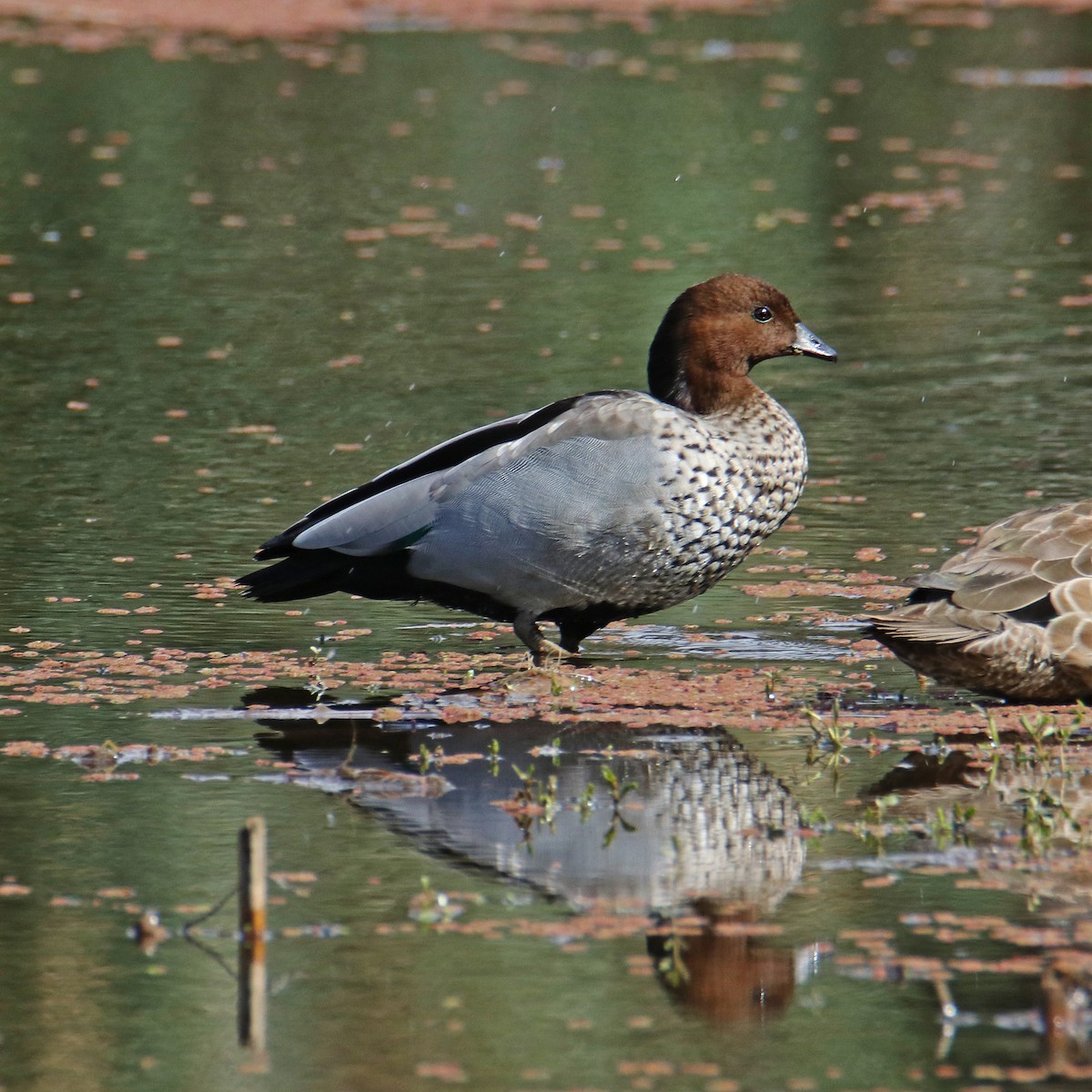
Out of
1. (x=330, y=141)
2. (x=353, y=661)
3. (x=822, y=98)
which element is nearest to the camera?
(x=353, y=661)

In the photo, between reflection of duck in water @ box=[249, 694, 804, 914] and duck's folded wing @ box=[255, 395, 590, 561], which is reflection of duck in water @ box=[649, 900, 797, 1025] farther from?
duck's folded wing @ box=[255, 395, 590, 561]

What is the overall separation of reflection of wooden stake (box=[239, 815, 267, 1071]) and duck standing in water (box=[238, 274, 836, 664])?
8.21ft

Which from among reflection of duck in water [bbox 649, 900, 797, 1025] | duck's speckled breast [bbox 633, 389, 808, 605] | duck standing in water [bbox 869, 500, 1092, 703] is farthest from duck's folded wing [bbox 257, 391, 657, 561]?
reflection of duck in water [bbox 649, 900, 797, 1025]

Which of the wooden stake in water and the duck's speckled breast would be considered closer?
the wooden stake in water

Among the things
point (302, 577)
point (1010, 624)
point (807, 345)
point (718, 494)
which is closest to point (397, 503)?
point (302, 577)

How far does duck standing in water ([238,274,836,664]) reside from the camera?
24.7 feet

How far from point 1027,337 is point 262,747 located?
7575 millimetres

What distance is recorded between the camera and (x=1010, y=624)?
23.2 ft

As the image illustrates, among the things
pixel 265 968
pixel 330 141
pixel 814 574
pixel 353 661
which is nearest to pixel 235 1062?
pixel 265 968

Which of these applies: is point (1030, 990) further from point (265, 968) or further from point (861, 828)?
point (265, 968)

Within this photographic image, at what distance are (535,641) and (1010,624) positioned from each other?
5.29 ft

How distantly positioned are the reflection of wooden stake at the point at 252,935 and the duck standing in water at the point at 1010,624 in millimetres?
2558

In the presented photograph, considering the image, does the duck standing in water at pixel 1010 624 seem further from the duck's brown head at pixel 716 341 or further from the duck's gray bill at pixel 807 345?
the duck's gray bill at pixel 807 345

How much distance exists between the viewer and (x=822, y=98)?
22375 mm
